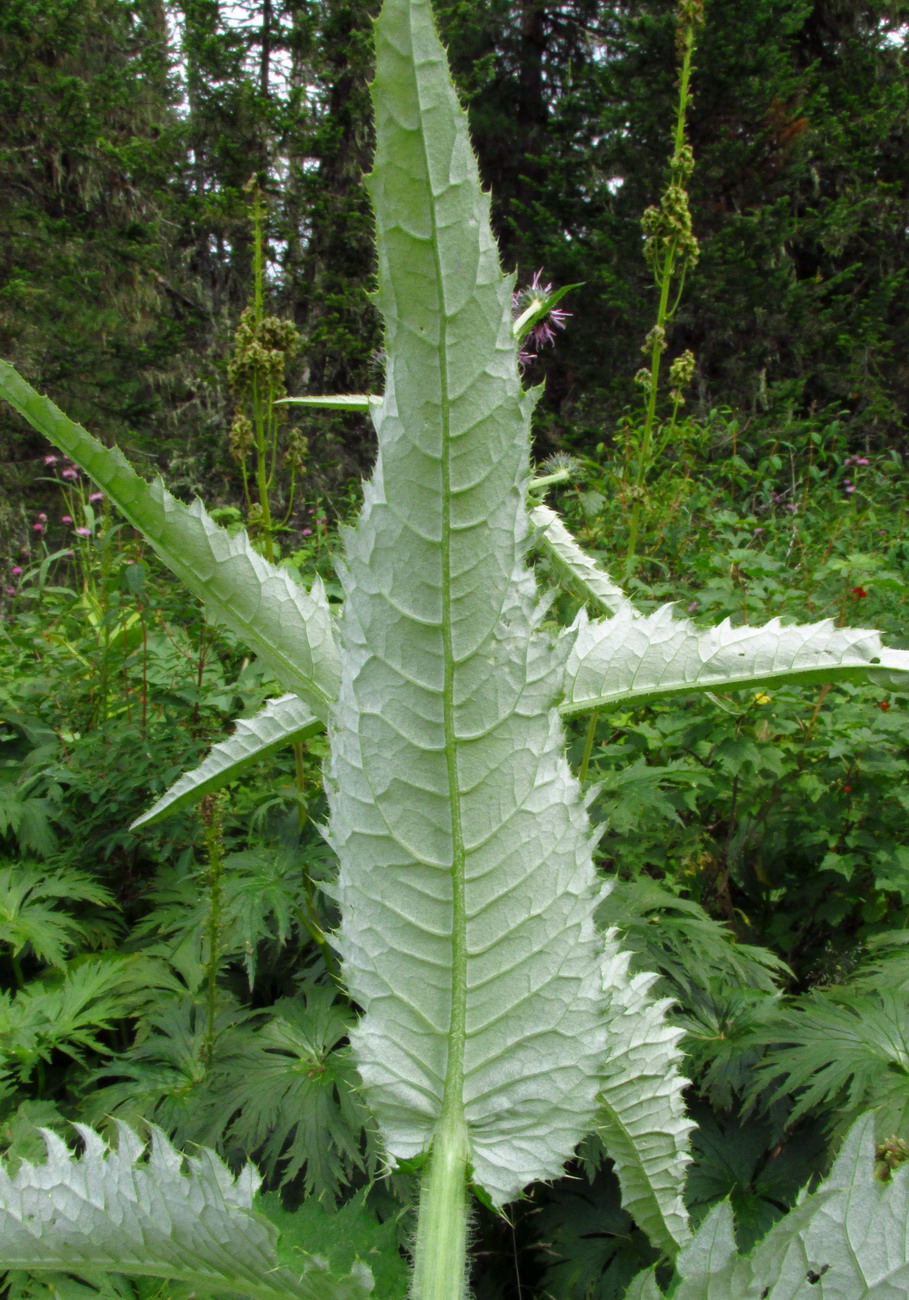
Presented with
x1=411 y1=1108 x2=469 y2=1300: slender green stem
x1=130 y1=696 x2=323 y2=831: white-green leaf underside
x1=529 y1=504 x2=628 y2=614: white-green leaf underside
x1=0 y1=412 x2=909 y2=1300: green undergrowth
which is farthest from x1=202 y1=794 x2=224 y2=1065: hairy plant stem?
x1=411 y1=1108 x2=469 y2=1300: slender green stem

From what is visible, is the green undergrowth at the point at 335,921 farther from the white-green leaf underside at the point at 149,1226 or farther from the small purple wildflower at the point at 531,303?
the white-green leaf underside at the point at 149,1226

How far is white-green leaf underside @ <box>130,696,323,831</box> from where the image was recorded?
2.05 feet

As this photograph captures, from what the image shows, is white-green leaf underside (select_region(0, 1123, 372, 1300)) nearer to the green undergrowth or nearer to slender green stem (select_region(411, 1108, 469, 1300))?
slender green stem (select_region(411, 1108, 469, 1300))

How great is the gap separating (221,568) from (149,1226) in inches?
13.1

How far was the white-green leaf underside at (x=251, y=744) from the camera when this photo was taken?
625 millimetres

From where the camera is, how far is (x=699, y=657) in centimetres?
57

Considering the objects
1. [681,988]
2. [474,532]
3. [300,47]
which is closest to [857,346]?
[300,47]

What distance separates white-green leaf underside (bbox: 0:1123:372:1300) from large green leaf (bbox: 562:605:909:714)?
33cm

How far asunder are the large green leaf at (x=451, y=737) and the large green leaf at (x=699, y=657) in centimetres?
16

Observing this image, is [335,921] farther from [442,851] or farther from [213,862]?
[442,851]

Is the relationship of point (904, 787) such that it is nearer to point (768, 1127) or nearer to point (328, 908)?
point (768, 1127)

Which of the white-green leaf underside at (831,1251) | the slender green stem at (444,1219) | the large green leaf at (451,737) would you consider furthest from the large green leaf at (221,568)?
the white-green leaf underside at (831,1251)

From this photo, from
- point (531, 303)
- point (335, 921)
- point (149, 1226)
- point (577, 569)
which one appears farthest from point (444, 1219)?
point (335, 921)

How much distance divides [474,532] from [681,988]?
5.06ft
